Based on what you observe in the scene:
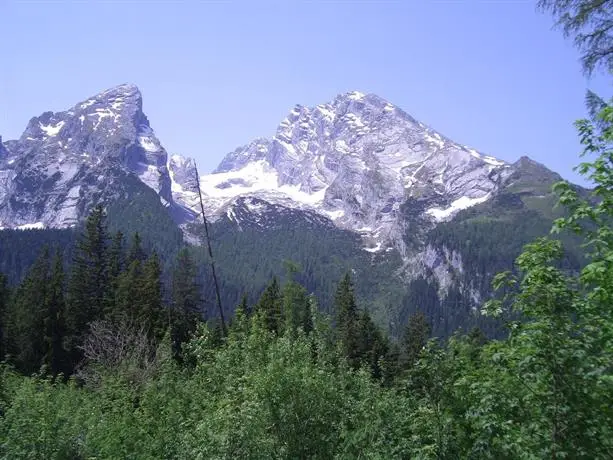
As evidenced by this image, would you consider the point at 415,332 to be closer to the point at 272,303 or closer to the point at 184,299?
the point at 272,303

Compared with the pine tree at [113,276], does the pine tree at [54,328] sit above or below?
below

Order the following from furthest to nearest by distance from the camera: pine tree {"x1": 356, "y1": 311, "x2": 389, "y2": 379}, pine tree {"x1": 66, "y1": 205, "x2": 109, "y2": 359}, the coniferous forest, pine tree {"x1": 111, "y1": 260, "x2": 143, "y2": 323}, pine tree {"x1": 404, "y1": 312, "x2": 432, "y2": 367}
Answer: pine tree {"x1": 404, "y1": 312, "x2": 432, "y2": 367}, pine tree {"x1": 356, "y1": 311, "x2": 389, "y2": 379}, pine tree {"x1": 66, "y1": 205, "x2": 109, "y2": 359}, pine tree {"x1": 111, "y1": 260, "x2": 143, "y2": 323}, the coniferous forest

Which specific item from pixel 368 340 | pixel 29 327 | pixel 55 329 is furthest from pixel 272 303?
pixel 29 327

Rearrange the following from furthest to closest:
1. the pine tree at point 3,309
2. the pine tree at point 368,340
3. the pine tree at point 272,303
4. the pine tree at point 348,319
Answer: the pine tree at point 368,340 < the pine tree at point 348,319 < the pine tree at point 272,303 < the pine tree at point 3,309

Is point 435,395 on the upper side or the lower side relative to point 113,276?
lower

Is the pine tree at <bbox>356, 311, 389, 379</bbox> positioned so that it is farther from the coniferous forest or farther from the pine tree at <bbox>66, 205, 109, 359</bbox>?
the coniferous forest

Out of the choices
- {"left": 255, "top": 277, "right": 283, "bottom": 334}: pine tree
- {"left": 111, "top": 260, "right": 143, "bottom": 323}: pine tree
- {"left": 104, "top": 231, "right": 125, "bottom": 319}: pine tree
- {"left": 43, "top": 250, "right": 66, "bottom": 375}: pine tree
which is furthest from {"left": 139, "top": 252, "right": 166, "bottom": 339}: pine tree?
{"left": 255, "top": 277, "right": 283, "bottom": 334}: pine tree

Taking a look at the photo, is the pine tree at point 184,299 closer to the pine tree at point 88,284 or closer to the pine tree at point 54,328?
the pine tree at point 88,284

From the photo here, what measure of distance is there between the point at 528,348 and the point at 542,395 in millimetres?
596

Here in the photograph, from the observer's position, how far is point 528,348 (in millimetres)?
6582

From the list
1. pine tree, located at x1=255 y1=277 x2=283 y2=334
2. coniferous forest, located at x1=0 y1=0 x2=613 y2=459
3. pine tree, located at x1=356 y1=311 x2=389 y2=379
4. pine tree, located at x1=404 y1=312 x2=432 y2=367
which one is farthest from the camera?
pine tree, located at x1=404 y1=312 x2=432 y2=367

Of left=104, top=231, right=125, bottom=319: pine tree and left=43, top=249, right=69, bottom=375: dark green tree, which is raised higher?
left=104, top=231, right=125, bottom=319: pine tree

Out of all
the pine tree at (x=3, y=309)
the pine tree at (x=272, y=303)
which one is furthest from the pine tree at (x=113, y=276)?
the pine tree at (x=272, y=303)

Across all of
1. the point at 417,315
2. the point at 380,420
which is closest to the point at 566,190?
the point at 380,420
